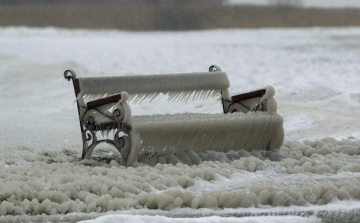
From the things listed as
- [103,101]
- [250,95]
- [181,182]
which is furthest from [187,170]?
[250,95]

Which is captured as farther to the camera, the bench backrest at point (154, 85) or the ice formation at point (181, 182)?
the bench backrest at point (154, 85)

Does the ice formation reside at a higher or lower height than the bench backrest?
lower

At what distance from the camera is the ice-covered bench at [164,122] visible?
3352 mm

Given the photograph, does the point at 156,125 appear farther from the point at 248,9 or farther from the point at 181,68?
the point at 248,9

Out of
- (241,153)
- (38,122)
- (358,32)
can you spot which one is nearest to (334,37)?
(358,32)

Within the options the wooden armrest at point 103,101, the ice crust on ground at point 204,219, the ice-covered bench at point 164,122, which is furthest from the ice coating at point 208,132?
the ice crust on ground at point 204,219

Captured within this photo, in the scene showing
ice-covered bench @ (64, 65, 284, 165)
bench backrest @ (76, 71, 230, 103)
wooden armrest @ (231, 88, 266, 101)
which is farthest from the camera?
wooden armrest @ (231, 88, 266, 101)

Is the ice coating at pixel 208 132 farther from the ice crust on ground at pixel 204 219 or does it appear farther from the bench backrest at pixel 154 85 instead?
the ice crust on ground at pixel 204 219

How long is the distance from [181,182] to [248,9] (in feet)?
39.0

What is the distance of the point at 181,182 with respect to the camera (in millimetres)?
2896

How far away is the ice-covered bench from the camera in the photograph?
132 inches

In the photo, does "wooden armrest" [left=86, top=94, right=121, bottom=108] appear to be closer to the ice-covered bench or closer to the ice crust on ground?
the ice-covered bench

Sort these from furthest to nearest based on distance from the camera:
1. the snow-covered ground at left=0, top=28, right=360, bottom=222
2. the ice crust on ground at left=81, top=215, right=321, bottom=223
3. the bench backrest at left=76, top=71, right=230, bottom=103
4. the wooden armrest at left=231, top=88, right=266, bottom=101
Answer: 1. the wooden armrest at left=231, top=88, right=266, bottom=101
2. the bench backrest at left=76, top=71, right=230, bottom=103
3. the snow-covered ground at left=0, top=28, right=360, bottom=222
4. the ice crust on ground at left=81, top=215, right=321, bottom=223

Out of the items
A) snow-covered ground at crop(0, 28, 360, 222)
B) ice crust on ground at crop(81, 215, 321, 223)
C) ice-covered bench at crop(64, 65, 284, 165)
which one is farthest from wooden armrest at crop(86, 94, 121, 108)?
ice crust on ground at crop(81, 215, 321, 223)
